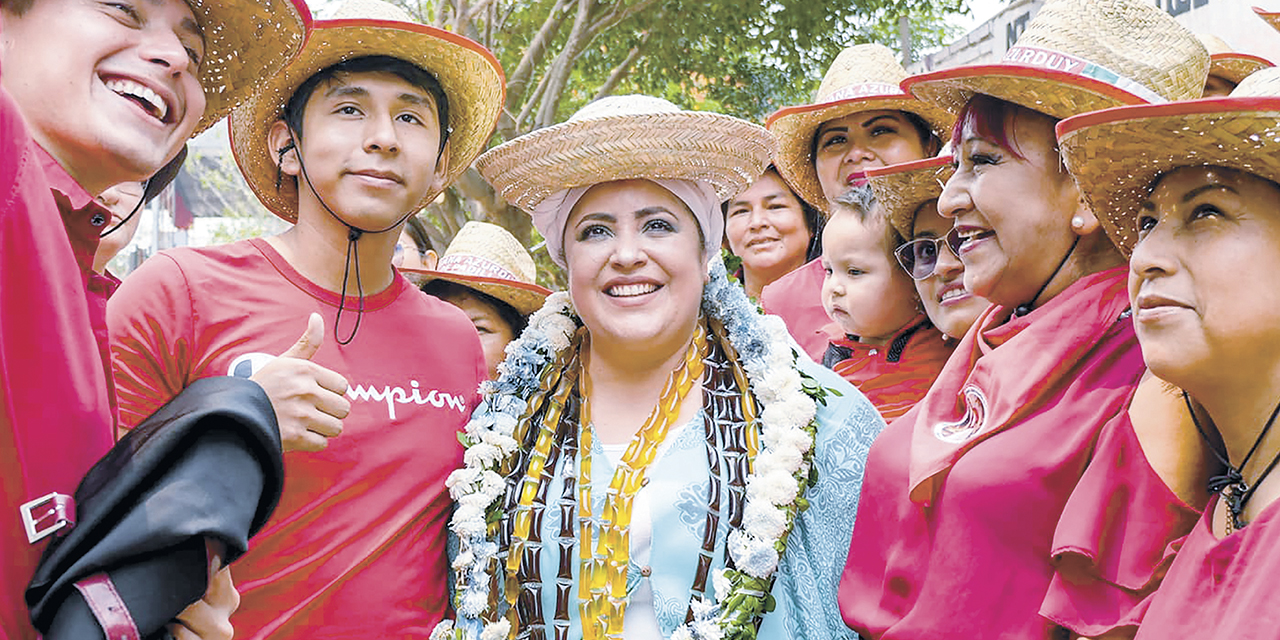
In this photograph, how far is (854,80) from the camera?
5293 mm

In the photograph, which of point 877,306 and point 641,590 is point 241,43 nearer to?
point 641,590

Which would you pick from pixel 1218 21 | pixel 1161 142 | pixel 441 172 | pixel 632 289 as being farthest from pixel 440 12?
pixel 1161 142

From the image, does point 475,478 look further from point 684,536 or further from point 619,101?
point 619,101

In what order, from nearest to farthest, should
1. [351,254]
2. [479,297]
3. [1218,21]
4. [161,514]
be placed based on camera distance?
[161,514] < [351,254] < [479,297] < [1218,21]

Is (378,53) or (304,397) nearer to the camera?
(304,397)

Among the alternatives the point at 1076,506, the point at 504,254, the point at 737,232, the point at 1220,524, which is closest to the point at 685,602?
the point at 1076,506

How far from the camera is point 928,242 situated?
3.84 meters

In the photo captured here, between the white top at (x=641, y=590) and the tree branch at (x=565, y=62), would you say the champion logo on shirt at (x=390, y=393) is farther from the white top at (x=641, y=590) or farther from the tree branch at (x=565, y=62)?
the tree branch at (x=565, y=62)

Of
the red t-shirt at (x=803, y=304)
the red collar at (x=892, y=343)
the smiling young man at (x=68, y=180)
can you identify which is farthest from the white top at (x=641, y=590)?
the red t-shirt at (x=803, y=304)

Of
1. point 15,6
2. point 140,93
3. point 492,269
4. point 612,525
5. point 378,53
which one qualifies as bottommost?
point 612,525

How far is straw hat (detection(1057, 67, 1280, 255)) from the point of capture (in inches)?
76.3

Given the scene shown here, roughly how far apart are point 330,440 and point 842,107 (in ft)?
10.1

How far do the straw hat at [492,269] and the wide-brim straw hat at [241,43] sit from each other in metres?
1.93

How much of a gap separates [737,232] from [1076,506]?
12.5ft
